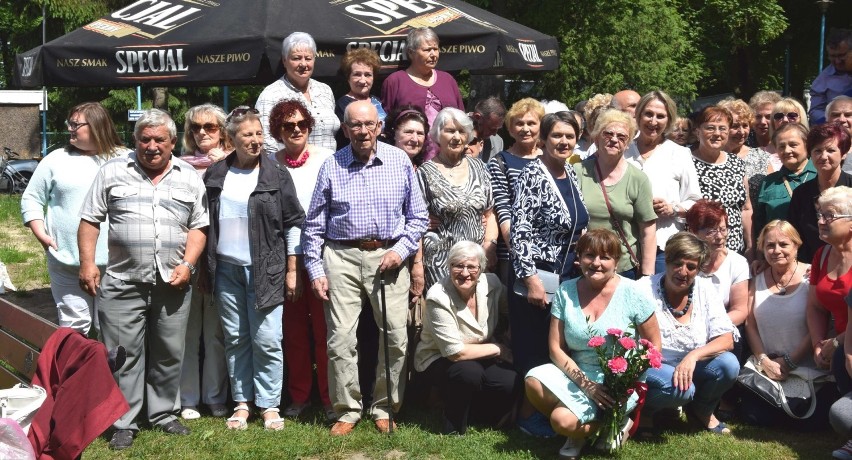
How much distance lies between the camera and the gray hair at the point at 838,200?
211 inches

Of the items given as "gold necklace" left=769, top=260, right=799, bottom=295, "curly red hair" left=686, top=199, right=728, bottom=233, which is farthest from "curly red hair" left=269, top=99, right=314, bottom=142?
"gold necklace" left=769, top=260, right=799, bottom=295

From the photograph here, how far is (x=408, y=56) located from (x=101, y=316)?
275 centimetres

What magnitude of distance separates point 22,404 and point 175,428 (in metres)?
2.27

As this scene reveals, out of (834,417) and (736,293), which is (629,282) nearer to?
(736,293)

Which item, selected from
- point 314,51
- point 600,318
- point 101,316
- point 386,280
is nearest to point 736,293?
point 600,318

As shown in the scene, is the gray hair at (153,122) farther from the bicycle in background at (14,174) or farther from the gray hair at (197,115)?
→ the bicycle in background at (14,174)

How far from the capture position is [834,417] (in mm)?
5234

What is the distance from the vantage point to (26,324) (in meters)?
4.28

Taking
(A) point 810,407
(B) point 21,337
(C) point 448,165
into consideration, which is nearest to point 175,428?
(B) point 21,337

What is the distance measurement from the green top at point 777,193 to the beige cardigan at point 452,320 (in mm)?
1889

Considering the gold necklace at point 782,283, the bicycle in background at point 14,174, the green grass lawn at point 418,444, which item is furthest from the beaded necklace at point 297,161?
the bicycle in background at point 14,174

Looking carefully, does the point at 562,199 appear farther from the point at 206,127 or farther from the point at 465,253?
the point at 206,127

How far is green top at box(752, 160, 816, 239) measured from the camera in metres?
6.23

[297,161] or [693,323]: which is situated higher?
[297,161]
